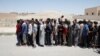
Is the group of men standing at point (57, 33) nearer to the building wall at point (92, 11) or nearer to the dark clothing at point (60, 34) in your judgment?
the dark clothing at point (60, 34)

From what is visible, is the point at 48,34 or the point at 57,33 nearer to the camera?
the point at 48,34

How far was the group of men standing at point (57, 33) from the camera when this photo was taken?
46.3 ft

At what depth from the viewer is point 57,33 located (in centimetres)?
A: 1456

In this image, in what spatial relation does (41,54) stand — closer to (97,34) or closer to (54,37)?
(54,37)

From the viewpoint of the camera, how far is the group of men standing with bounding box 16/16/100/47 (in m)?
14.1

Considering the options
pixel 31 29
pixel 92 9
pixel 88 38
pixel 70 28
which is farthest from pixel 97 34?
pixel 92 9

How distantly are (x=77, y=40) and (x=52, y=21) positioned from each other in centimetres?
198

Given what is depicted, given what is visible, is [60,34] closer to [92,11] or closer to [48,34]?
[48,34]

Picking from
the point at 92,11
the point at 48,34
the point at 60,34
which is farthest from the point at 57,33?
the point at 92,11

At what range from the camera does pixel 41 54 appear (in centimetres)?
1173

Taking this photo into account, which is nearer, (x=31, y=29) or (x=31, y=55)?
(x=31, y=55)

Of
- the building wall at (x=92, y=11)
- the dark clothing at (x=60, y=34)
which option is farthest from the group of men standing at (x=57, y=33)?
the building wall at (x=92, y=11)

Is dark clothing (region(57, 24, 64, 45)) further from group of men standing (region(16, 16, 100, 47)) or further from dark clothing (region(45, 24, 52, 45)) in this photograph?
dark clothing (region(45, 24, 52, 45))

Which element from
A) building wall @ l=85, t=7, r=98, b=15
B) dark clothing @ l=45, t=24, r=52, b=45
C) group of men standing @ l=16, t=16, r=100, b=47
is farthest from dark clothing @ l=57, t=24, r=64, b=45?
building wall @ l=85, t=7, r=98, b=15
